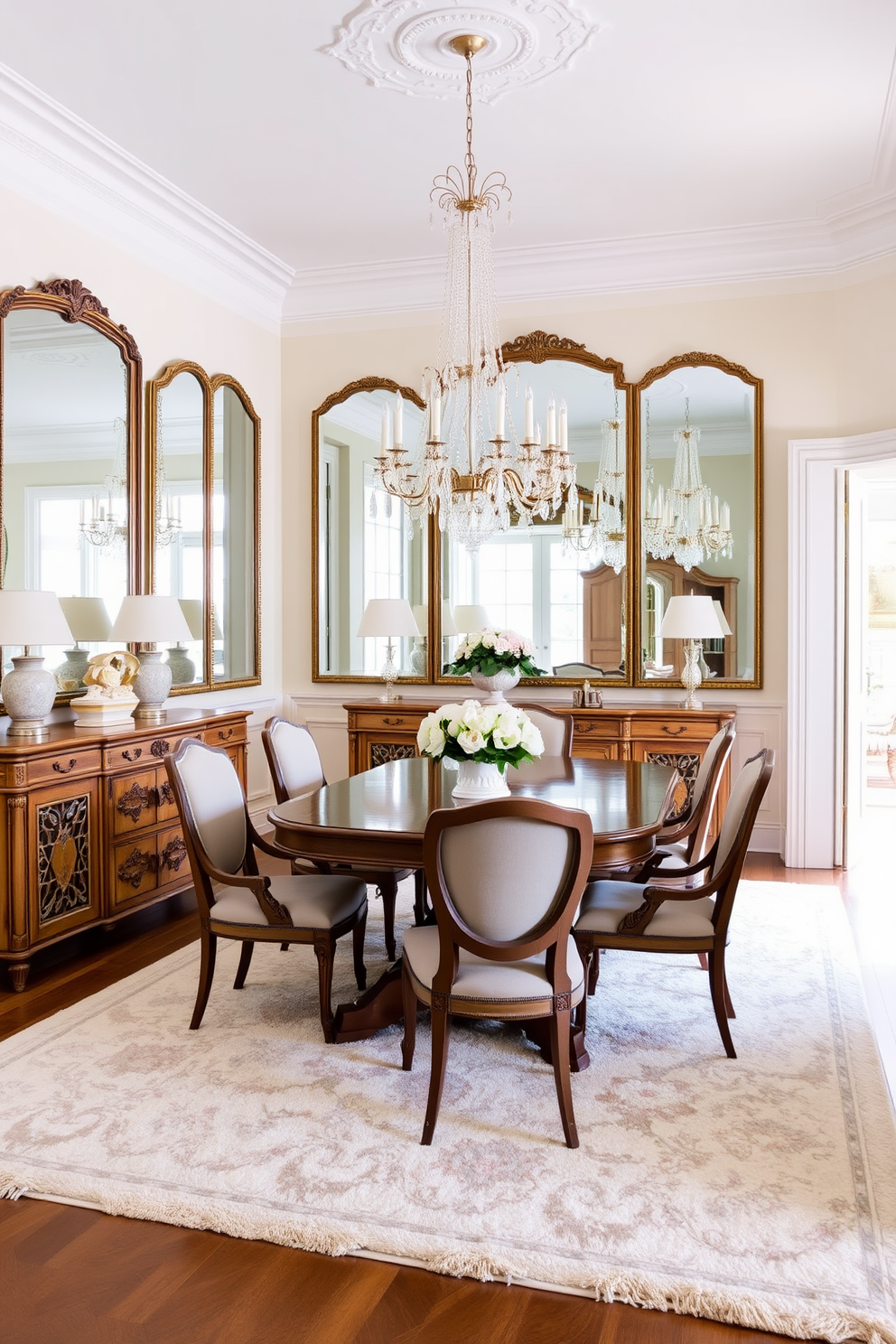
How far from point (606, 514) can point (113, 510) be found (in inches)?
108

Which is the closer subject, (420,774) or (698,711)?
(420,774)

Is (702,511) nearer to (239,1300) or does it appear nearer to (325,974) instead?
(325,974)

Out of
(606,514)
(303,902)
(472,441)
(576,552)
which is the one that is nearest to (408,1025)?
(303,902)

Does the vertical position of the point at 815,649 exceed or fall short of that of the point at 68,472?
it falls short

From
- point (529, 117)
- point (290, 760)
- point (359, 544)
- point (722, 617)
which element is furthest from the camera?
point (359, 544)

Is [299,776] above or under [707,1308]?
above

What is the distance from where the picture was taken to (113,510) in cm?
479

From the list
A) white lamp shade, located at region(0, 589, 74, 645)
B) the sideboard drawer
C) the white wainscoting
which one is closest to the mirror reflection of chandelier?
white lamp shade, located at region(0, 589, 74, 645)

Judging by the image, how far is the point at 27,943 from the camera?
367 cm

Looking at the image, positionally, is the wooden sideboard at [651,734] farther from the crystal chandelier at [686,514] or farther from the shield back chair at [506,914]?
the shield back chair at [506,914]

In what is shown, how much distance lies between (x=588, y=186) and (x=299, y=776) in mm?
3201

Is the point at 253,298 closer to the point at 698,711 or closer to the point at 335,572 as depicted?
the point at 335,572

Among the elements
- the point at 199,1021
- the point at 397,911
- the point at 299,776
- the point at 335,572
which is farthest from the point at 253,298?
the point at 199,1021

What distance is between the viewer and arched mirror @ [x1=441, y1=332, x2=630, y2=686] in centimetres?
591
